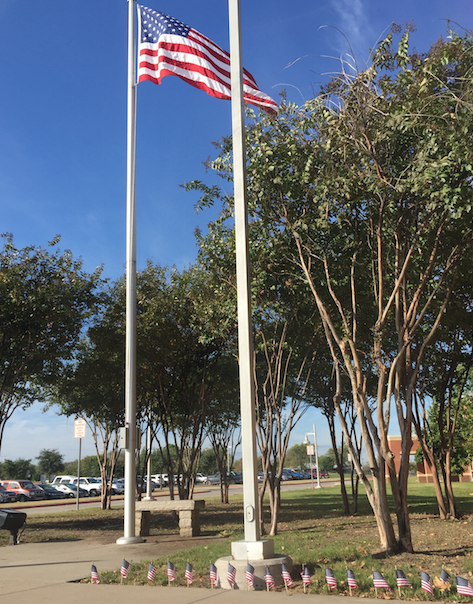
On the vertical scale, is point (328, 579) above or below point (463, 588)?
below

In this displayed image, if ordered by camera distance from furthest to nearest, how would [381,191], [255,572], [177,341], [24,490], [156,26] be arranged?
[24,490] → [177,341] → [156,26] → [381,191] → [255,572]

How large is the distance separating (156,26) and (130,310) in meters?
6.91

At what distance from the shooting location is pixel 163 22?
12.9 metres

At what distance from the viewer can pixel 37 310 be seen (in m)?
16.4

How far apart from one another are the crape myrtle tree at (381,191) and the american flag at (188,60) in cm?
91

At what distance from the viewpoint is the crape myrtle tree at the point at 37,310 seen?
16203 mm

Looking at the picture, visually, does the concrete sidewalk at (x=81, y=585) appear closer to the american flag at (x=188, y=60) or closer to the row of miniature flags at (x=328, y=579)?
the row of miniature flags at (x=328, y=579)

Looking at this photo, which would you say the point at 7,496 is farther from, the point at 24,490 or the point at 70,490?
the point at 70,490

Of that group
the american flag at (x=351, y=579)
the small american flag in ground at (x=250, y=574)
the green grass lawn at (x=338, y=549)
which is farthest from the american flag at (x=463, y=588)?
the small american flag in ground at (x=250, y=574)

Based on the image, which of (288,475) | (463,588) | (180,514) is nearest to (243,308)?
(463,588)

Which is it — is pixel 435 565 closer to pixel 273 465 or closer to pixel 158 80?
pixel 273 465

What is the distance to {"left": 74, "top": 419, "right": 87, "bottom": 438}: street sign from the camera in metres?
25.6

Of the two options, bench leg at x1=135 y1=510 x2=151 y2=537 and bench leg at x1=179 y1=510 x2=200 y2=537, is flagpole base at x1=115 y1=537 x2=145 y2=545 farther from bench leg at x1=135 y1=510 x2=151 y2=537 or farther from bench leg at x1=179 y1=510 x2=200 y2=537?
bench leg at x1=179 y1=510 x2=200 y2=537

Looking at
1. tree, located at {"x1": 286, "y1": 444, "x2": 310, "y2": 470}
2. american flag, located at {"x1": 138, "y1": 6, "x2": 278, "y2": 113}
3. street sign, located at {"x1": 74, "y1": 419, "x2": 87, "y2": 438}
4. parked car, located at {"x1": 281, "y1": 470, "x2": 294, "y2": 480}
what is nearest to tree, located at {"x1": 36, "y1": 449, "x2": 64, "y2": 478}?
parked car, located at {"x1": 281, "y1": 470, "x2": 294, "y2": 480}
